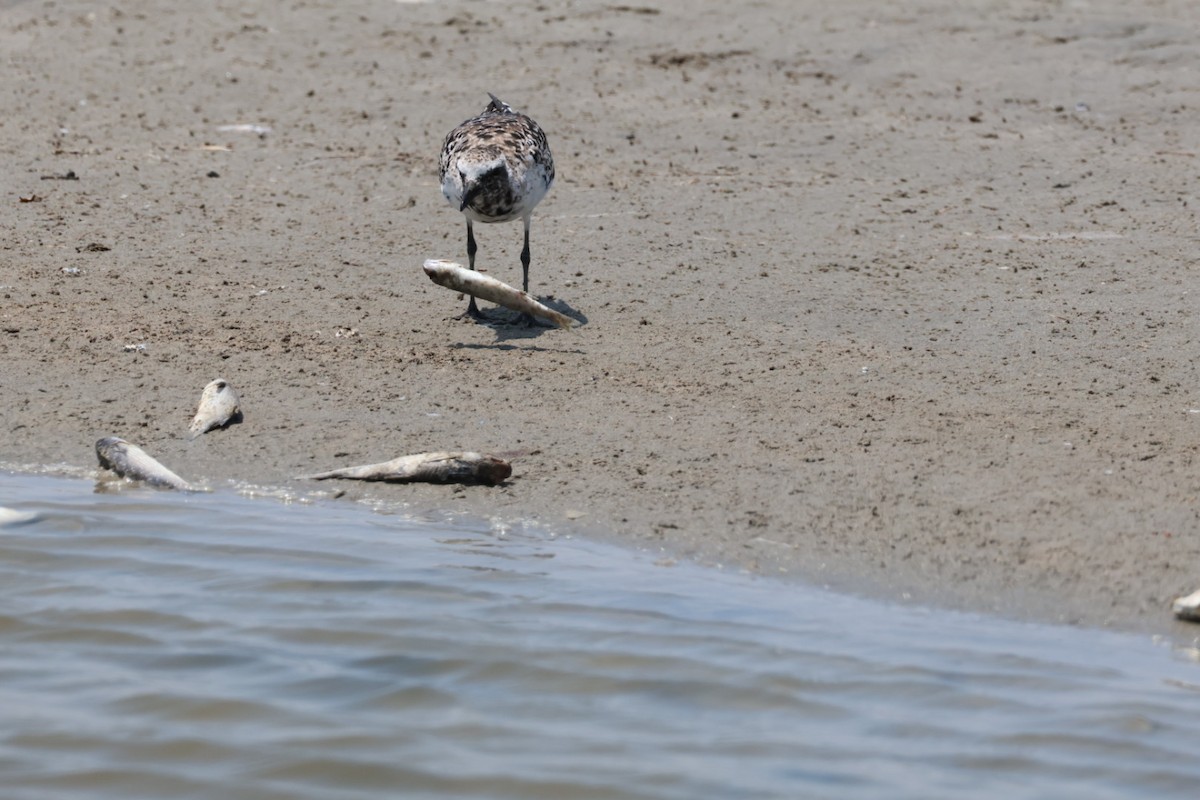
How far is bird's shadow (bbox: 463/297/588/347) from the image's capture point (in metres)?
8.79

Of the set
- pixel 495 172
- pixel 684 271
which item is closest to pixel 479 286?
pixel 495 172

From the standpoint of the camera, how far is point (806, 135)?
12266 mm

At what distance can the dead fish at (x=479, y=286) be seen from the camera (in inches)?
336

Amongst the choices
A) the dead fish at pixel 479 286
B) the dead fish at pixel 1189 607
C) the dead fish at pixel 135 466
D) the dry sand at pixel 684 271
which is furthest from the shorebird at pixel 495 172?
the dead fish at pixel 1189 607

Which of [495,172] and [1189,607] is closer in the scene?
[1189,607]

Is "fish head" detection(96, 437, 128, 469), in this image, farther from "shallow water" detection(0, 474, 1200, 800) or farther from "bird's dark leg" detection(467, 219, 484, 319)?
"bird's dark leg" detection(467, 219, 484, 319)

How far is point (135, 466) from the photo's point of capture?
267 inches

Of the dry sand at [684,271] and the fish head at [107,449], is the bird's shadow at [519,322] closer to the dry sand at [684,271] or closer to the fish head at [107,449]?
the dry sand at [684,271]

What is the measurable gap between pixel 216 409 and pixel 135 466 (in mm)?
588

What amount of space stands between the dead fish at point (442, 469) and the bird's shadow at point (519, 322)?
2020 millimetres

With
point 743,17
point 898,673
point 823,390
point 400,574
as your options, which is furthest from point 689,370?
point 743,17

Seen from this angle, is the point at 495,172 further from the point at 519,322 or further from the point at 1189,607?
the point at 1189,607

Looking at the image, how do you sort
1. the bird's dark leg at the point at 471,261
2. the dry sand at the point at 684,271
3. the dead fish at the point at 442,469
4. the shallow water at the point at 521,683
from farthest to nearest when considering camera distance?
the bird's dark leg at the point at 471,261
the dead fish at the point at 442,469
the dry sand at the point at 684,271
the shallow water at the point at 521,683

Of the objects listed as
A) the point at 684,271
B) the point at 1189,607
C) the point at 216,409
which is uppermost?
the point at 684,271
